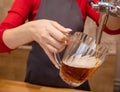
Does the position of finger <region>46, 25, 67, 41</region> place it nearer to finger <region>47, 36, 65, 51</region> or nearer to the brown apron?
finger <region>47, 36, 65, 51</region>

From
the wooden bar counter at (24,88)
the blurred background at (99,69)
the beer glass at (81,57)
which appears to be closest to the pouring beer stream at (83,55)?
the beer glass at (81,57)

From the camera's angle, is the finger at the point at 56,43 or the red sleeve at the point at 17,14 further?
the red sleeve at the point at 17,14

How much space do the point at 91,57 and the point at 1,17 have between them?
109cm

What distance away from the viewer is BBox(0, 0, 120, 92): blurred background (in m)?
1.28

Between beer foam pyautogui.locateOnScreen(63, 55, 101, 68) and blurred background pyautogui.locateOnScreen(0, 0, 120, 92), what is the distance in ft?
2.64

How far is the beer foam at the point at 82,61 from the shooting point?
0.46 metres

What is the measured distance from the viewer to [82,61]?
18.3 inches

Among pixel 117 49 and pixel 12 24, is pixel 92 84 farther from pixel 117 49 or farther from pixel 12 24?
pixel 12 24

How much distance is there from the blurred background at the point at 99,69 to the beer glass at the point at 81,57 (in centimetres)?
80

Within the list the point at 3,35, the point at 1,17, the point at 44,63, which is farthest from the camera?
the point at 1,17

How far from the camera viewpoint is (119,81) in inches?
52.1

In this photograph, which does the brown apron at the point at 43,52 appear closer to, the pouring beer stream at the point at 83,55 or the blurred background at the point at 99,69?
the pouring beer stream at the point at 83,55

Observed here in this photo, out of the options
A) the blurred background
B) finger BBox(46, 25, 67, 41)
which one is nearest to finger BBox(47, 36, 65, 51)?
finger BBox(46, 25, 67, 41)

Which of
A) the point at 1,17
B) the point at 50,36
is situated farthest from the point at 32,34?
the point at 1,17
